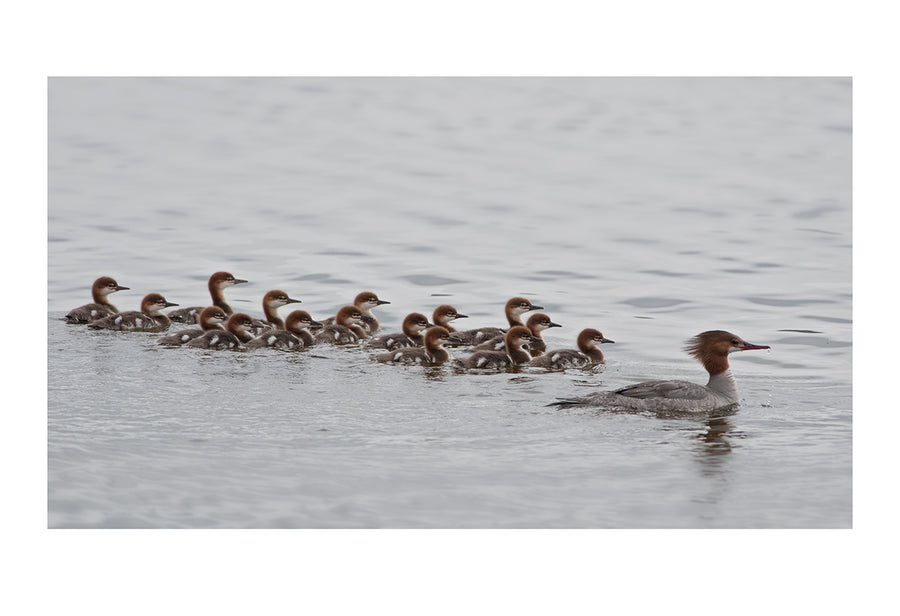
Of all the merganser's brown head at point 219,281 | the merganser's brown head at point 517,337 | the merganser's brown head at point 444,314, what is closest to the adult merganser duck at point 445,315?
the merganser's brown head at point 444,314

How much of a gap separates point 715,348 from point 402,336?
2501 mm

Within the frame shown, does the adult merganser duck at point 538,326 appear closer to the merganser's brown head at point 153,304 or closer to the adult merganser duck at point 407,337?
the adult merganser duck at point 407,337

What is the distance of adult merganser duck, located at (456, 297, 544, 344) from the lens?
976cm

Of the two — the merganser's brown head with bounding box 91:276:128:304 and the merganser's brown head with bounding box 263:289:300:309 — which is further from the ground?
the merganser's brown head with bounding box 91:276:128:304

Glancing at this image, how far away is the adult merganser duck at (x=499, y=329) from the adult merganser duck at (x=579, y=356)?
0.77m

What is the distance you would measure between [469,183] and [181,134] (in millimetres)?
5348

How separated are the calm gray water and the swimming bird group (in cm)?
22

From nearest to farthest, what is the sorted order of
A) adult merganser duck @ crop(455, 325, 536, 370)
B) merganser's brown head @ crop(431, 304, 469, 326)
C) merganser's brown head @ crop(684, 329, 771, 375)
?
1. merganser's brown head @ crop(684, 329, 771, 375)
2. adult merganser duck @ crop(455, 325, 536, 370)
3. merganser's brown head @ crop(431, 304, 469, 326)

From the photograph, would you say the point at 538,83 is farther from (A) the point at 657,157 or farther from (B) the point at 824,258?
(B) the point at 824,258

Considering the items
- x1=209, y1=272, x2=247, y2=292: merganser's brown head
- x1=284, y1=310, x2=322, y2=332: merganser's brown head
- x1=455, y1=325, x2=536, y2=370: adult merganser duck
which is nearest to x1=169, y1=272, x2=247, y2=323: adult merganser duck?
x1=209, y1=272, x2=247, y2=292: merganser's brown head

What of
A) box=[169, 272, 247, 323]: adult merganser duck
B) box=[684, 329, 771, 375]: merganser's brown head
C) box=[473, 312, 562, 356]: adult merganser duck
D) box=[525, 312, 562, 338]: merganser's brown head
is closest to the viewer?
box=[684, 329, 771, 375]: merganser's brown head

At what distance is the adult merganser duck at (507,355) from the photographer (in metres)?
8.80

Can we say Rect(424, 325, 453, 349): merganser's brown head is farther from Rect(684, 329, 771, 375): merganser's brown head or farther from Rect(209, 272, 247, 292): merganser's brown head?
Rect(209, 272, 247, 292): merganser's brown head

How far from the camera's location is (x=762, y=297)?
36.8 feet
